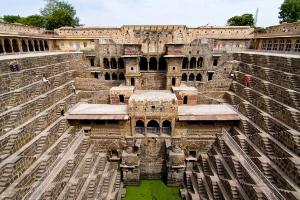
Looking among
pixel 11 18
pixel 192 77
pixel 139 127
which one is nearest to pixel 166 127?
pixel 139 127

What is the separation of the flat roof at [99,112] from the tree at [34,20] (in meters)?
41.8

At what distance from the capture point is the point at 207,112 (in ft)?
69.7

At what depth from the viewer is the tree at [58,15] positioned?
161ft

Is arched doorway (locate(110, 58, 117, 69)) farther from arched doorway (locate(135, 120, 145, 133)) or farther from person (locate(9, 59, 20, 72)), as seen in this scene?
person (locate(9, 59, 20, 72))

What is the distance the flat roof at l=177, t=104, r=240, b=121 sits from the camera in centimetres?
1991

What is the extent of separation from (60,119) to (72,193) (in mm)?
7723

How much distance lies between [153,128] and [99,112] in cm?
589

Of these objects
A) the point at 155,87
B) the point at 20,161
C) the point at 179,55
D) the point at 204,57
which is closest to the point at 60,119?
the point at 20,161

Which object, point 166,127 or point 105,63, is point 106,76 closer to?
point 105,63

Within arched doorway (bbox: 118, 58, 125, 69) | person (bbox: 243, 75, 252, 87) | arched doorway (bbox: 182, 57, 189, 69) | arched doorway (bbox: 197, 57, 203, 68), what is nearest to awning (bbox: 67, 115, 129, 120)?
arched doorway (bbox: 118, 58, 125, 69)

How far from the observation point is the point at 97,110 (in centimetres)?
2173

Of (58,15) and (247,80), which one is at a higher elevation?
(58,15)

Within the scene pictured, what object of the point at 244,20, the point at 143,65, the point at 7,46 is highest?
the point at 244,20

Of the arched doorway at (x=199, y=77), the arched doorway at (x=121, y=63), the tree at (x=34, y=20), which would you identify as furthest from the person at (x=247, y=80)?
the tree at (x=34, y=20)
